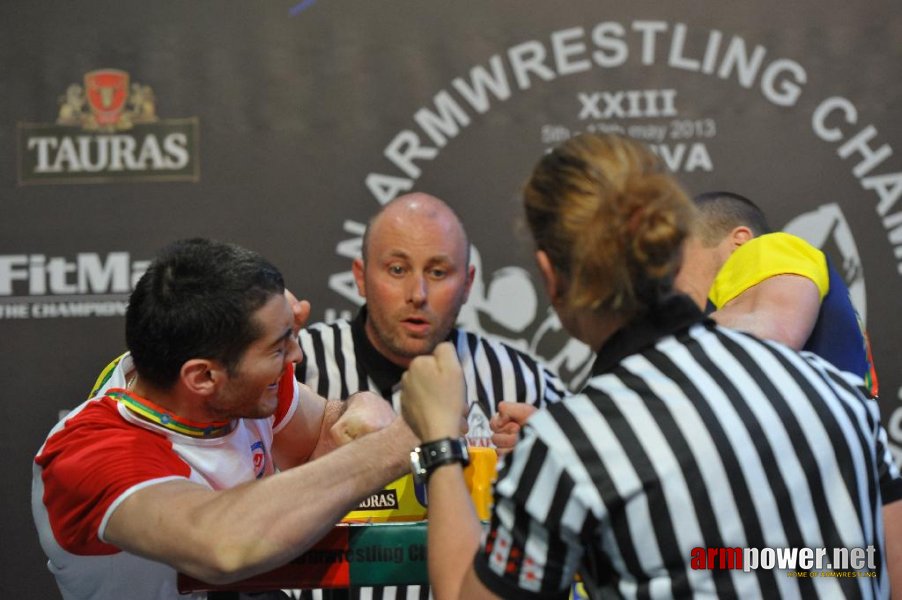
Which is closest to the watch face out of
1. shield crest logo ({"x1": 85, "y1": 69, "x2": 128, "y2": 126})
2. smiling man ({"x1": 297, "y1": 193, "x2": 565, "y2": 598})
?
smiling man ({"x1": 297, "y1": 193, "x2": 565, "y2": 598})

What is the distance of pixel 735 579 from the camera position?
3.94 ft

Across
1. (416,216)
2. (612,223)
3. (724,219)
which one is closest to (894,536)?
(612,223)

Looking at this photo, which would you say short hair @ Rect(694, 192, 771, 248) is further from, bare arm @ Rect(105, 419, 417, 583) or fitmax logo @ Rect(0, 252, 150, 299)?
fitmax logo @ Rect(0, 252, 150, 299)

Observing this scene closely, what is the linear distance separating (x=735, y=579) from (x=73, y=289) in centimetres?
278

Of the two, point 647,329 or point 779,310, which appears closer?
point 647,329

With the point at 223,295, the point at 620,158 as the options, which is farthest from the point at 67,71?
the point at 620,158

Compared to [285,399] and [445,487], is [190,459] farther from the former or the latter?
[445,487]

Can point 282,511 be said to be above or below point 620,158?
below

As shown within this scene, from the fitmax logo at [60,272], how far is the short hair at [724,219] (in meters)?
1.84

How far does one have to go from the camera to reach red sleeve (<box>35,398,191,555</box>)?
5.20 ft

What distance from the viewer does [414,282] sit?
9.37ft

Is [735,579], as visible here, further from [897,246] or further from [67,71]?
[67,71]

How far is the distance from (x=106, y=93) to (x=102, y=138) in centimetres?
15

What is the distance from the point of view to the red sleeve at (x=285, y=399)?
82.0 inches
